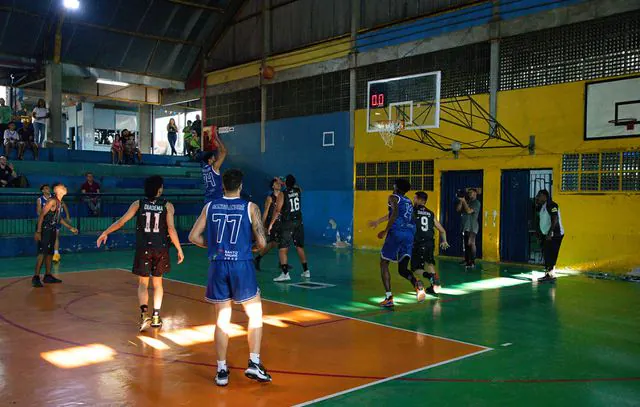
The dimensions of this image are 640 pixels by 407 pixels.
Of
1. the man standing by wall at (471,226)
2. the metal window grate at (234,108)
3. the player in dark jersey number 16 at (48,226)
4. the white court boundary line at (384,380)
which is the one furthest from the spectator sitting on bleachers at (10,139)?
the white court boundary line at (384,380)

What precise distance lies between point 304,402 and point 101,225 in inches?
636

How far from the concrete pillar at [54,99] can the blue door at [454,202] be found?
1568 centimetres

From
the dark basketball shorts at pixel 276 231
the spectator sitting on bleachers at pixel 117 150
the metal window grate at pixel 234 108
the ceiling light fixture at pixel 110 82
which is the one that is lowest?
the dark basketball shorts at pixel 276 231

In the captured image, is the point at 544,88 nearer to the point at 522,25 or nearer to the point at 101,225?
the point at 522,25

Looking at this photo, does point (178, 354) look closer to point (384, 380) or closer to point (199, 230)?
point (199, 230)

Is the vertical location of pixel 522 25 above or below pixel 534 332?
above

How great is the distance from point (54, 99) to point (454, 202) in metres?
16.8

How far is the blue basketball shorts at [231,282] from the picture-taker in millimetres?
5742

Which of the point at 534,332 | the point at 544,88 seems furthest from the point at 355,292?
the point at 544,88

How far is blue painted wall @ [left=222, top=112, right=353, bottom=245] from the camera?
21609 mm

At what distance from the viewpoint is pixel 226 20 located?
2686 centimetres

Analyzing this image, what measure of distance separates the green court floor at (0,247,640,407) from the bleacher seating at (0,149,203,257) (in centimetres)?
168

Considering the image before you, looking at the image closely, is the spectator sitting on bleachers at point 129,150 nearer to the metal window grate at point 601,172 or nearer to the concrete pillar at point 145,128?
the concrete pillar at point 145,128

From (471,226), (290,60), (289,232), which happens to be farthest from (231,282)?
(290,60)
